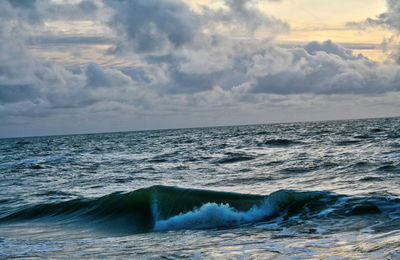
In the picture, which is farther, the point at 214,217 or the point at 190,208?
the point at 190,208

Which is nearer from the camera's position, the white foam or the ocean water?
the ocean water

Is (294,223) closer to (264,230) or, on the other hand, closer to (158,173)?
(264,230)

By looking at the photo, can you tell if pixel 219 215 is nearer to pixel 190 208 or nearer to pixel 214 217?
pixel 214 217

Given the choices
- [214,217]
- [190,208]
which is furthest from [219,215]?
[190,208]

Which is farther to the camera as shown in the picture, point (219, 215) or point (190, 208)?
point (190, 208)

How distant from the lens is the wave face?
9203 millimetres

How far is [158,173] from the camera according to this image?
63.1ft

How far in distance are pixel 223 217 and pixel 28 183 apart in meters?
12.3

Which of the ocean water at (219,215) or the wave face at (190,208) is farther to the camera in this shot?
the wave face at (190,208)

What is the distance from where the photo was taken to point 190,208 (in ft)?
34.8

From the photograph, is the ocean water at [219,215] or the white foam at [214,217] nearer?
the ocean water at [219,215]

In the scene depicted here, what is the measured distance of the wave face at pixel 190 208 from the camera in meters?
9.20

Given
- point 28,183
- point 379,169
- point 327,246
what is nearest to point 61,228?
point 327,246

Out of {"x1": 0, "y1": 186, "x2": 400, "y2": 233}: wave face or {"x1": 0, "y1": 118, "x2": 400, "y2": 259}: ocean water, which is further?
{"x1": 0, "y1": 186, "x2": 400, "y2": 233}: wave face
